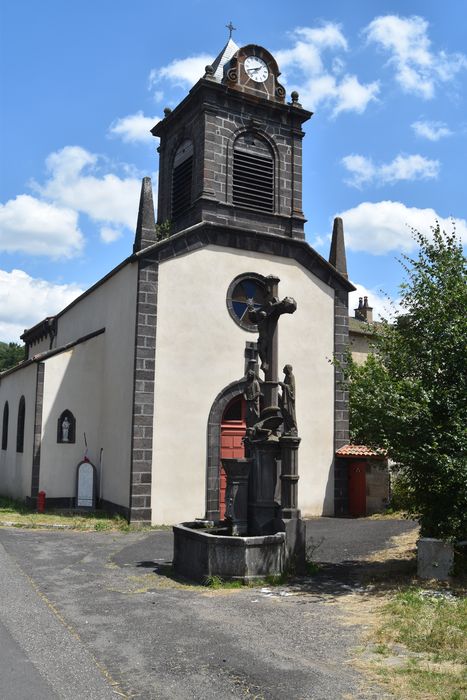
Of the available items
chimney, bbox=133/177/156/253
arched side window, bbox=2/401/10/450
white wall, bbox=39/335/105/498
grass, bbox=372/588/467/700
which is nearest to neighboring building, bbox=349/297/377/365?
chimney, bbox=133/177/156/253

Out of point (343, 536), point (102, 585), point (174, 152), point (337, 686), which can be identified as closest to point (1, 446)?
point (174, 152)

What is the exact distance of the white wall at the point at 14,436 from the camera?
58.9 feet

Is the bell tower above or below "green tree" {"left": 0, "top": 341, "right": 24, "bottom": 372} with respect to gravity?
above

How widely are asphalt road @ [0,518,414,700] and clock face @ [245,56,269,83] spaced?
13673 millimetres

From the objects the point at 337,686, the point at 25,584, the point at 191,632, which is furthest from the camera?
the point at 25,584

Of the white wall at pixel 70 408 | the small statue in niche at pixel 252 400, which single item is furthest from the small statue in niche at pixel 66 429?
the small statue in niche at pixel 252 400

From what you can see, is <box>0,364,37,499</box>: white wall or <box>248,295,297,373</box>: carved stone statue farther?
<box>0,364,37,499</box>: white wall

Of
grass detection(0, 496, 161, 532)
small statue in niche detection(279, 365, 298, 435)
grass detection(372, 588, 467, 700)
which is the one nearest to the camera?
grass detection(372, 588, 467, 700)

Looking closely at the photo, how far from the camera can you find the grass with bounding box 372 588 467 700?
5098 millimetres

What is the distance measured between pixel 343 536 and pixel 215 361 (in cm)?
532

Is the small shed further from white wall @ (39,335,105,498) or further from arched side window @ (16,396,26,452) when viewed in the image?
arched side window @ (16,396,26,452)

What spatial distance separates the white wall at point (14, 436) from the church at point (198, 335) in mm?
96

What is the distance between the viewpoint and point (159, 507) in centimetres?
1536

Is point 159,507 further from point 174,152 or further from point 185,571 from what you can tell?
point 174,152
